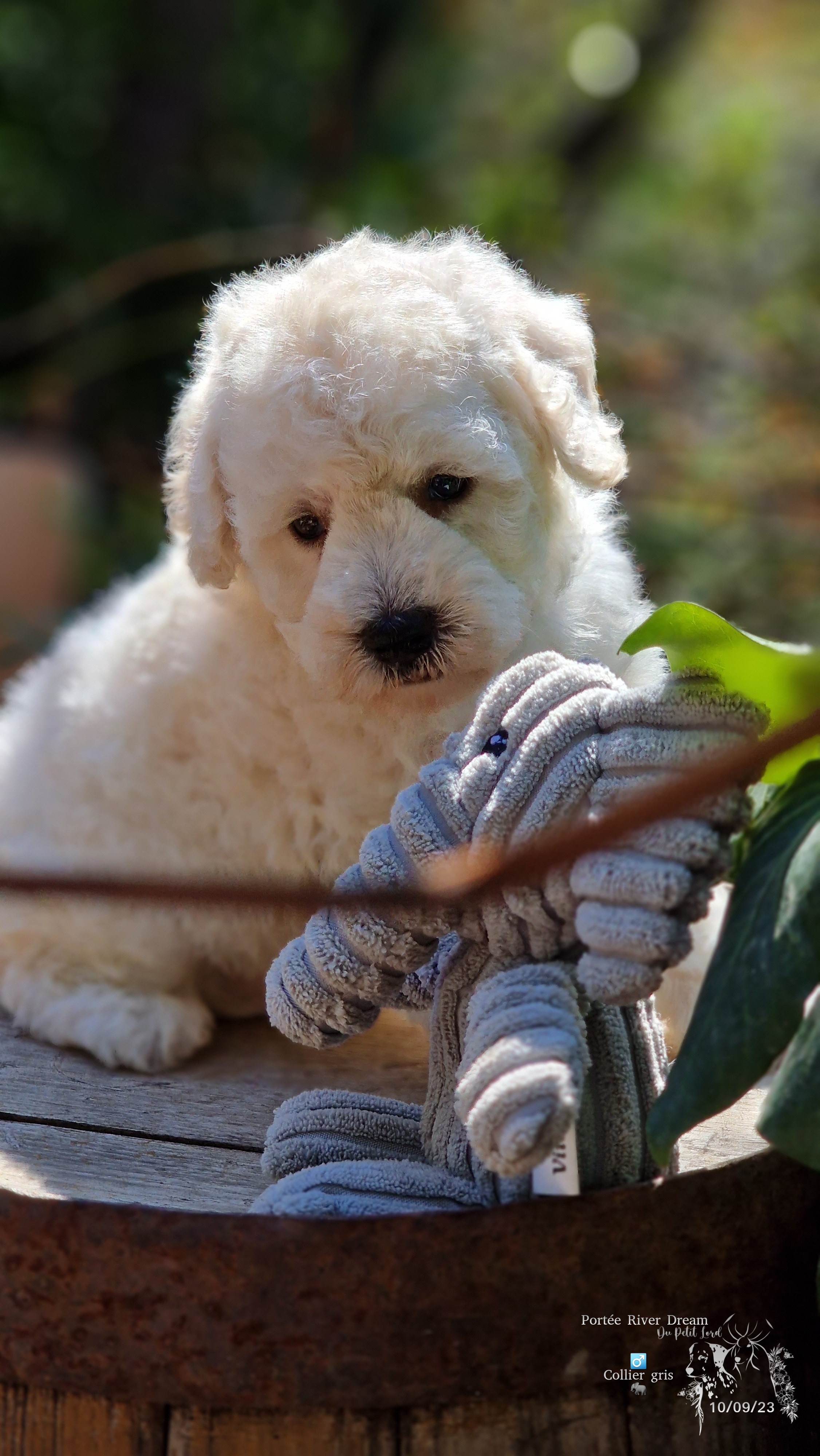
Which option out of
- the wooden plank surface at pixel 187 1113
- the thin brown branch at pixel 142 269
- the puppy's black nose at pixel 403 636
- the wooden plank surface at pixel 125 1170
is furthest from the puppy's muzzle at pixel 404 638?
the thin brown branch at pixel 142 269

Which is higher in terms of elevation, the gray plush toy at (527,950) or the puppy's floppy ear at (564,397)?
the puppy's floppy ear at (564,397)

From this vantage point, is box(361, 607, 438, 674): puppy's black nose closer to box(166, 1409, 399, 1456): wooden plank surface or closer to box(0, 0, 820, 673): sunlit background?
box(166, 1409, 399, 1456): wooden plank surface

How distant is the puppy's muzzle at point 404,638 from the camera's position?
1.87m

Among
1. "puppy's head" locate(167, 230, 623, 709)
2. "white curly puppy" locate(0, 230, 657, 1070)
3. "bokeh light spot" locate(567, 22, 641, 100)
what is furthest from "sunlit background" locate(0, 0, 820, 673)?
"puppy's head" locate(167, 230, 623, 709)

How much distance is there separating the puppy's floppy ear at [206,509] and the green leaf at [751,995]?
1.12m

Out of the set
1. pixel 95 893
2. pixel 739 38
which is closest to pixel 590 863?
pixel 95 893

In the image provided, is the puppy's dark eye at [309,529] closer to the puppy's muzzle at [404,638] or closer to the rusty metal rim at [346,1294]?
the puppy's muzzle at [404,638]

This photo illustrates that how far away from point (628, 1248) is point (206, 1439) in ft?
1.49

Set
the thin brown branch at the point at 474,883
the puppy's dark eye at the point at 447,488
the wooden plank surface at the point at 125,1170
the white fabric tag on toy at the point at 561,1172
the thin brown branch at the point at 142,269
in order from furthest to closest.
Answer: the thin brown branch at the point at 142,269, the puppy's dark eye at the point at 447,488, the wooden plank surface at the point at 125,1170, the white fabric tag on toy at the point at 561,1172, the thin brown branch at the point at 474,883

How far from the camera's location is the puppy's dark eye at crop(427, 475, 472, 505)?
6.38ft

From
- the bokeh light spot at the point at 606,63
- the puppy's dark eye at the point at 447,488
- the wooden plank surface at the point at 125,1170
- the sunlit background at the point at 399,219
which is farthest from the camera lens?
the bokeh light spot at the point at 606,63

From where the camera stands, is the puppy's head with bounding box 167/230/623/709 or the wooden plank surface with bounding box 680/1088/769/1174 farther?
the puppy's head with bounding box 167/230/623/709

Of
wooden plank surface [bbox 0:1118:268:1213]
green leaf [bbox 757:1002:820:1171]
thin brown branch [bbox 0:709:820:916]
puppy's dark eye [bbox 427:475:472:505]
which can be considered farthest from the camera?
puppy's dark eye [bbox 427:475:472:505]

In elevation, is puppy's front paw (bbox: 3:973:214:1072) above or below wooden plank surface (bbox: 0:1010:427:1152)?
above
